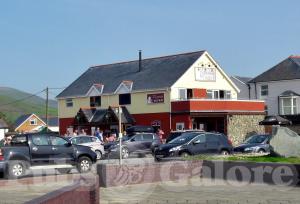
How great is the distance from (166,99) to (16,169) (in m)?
34.6

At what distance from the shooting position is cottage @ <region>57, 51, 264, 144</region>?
53.1 meters

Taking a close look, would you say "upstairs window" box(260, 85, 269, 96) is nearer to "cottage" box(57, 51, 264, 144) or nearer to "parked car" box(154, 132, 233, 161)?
"cottage" box(57, 51, 264, 144)

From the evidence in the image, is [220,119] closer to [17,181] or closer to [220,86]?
[220,86]

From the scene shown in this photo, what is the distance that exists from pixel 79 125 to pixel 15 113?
13776 centimetres

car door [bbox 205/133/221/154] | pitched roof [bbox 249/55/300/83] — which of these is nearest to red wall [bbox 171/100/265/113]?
pitched roof [bbox 249/55/300/83]

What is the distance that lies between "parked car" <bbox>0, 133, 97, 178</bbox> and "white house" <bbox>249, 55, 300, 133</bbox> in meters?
40.2

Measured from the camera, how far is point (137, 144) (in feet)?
116

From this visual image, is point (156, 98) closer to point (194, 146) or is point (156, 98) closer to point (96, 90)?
point (96, 90)

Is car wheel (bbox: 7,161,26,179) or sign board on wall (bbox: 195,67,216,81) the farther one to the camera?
sign board on wall (bbox: 195,67,216,81)

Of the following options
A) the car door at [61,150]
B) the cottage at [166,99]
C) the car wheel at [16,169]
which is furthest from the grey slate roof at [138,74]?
the car wheel at [16,169]

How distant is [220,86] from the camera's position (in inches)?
2350

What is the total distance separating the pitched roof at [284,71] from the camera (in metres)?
62.1

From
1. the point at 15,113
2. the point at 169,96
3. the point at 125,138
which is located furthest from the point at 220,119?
the point at 15,113

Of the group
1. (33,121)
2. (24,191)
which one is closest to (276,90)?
(24,191)
